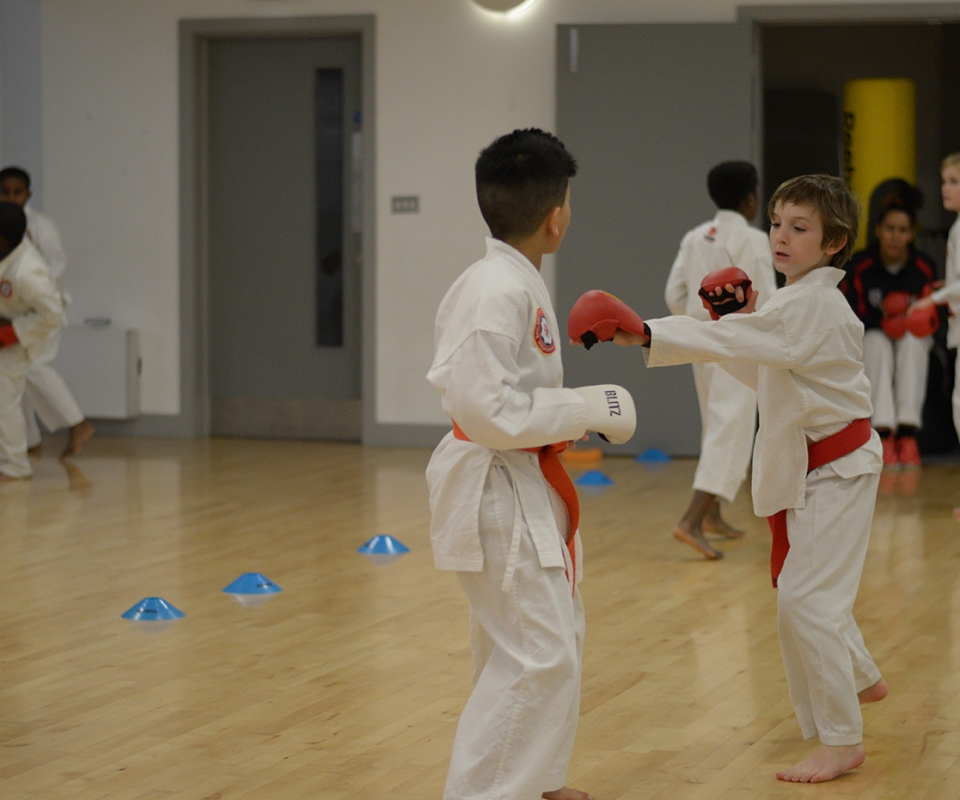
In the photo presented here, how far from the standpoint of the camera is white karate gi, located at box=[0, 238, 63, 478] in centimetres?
629

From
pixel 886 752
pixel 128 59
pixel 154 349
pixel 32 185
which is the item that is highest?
pixel 128 59

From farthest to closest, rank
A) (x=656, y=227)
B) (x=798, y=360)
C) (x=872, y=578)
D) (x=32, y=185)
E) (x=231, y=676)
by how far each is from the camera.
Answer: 1. (x=32, y=185)
2. (x=656, y=227)
3. (x=872, y=578)
4. (x=231, y=676)
5. (x=798, y=360)

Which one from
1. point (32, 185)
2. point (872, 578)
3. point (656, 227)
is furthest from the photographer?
point (32, 185)

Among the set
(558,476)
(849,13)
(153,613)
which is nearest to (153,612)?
(153,613)

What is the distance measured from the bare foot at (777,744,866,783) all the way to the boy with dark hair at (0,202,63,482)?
15.7 ft

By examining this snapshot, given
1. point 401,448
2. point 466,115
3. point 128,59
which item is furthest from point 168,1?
point 401,448

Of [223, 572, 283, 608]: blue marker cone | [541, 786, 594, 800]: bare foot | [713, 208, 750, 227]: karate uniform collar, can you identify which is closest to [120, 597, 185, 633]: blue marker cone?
[223, 572, 283, 608]: blue marker cone

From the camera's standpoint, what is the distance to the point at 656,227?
24.2ft

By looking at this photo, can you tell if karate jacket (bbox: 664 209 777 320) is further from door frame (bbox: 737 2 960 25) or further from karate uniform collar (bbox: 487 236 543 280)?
door frame (bbox: 737 2 960 25)

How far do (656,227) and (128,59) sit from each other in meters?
3.57

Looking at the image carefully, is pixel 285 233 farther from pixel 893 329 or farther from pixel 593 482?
pixel 893 329

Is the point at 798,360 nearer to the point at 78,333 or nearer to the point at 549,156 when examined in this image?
the point at 549,156

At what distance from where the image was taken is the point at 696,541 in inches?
183

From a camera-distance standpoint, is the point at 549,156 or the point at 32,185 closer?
the point at 549,156
